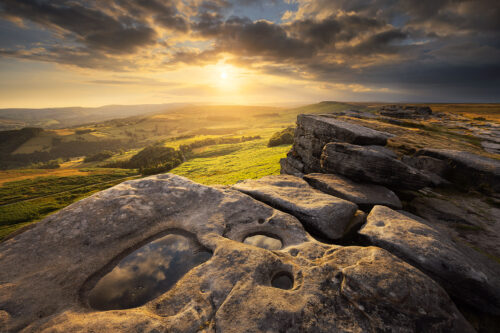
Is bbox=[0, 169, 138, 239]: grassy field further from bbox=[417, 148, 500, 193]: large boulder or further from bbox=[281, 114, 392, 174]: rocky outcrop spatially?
bbox=[417, 148, 500, 193]: large boulder

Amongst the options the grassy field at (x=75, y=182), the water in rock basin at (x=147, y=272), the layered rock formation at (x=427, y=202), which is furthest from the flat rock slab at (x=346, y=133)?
the grassy field at (x=75, y=182)

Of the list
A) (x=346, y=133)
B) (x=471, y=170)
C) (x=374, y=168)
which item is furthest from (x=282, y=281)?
(x=471, y=170)

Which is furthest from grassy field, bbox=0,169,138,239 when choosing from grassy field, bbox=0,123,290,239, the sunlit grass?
the sunlit grass

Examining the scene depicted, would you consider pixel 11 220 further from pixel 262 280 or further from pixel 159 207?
pixel 262 280

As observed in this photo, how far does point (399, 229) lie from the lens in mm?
10312

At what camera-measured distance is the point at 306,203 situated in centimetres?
1365

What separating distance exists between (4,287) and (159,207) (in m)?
7.09

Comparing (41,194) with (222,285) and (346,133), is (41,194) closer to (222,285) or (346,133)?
(222,285)

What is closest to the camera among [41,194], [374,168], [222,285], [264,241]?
[222,285]

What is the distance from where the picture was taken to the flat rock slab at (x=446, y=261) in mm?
8133

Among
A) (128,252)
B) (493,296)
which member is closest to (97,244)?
(128,252)

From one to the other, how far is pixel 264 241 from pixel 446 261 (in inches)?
329

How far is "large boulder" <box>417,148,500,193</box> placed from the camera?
1675 centimetres

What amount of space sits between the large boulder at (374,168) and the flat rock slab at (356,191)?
0.68m
